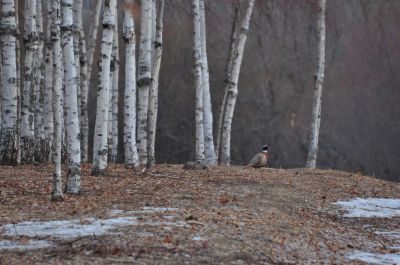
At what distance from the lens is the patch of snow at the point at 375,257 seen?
30.5 ft

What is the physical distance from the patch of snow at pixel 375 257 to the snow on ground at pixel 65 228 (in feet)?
7.13

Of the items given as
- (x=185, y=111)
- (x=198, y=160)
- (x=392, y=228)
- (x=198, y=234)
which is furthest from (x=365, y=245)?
(x=185, y=111)

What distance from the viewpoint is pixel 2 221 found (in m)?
9.02

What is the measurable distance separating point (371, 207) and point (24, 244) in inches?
293

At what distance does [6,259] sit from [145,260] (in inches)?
52.7

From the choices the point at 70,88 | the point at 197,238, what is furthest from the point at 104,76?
the point at 197,238

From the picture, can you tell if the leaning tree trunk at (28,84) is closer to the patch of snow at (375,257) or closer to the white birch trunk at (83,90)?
the white birch trunk at (83,90)

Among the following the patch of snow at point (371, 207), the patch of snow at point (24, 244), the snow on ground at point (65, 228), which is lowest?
the patch of snow at point (371, 207)

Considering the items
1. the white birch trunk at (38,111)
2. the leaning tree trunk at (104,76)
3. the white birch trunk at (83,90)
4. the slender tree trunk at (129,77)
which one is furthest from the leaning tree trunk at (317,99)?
the leaning tree trunk at (104,76)

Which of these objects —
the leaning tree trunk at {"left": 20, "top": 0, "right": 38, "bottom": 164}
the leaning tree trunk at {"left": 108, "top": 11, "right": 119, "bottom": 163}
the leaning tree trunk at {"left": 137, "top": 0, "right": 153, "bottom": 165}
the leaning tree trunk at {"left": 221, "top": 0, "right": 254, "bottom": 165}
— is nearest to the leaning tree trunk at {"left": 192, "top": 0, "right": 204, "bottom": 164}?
the leaning tree trunk at {"left": 137, "top": 0, "right": 153, "bottom": 165}

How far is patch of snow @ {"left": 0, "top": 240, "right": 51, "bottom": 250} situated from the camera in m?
7.84

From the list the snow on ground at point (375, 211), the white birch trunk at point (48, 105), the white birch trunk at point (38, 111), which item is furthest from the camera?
the white birch trunk at point (38, 111)

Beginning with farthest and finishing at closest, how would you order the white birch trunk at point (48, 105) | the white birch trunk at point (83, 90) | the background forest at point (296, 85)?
→ the background forest at point (296, 85) → the white birch trunk at point (83, 90) → the white birch trunk at point (48, 105)

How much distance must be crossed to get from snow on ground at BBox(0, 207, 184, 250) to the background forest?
2169 centimetres
